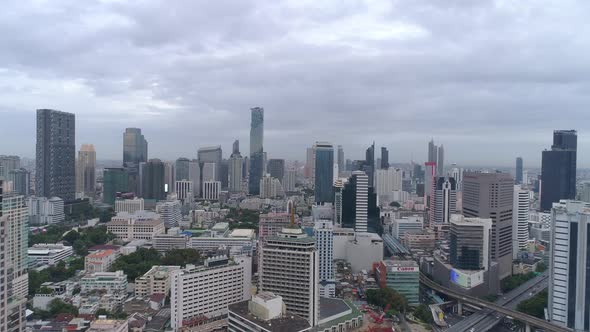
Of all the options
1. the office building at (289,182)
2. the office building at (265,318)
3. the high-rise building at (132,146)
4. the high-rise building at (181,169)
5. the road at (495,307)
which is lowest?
the road at (495,307)

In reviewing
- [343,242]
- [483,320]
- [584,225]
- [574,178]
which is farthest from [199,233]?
[574,178]

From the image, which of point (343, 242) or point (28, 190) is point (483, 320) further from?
point (28, 190)

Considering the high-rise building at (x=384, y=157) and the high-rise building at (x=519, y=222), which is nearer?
the high-rise building at (x=519, y=222)

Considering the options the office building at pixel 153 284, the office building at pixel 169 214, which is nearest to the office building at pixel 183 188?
the office building at pixel 169 214

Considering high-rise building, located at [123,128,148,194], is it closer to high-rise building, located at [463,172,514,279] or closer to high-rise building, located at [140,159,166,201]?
high-rise building, located at [140,159,166,201]

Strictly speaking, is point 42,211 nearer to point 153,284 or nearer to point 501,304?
point 153,284

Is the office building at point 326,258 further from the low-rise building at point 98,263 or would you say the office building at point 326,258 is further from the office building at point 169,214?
the office building at point 169,214

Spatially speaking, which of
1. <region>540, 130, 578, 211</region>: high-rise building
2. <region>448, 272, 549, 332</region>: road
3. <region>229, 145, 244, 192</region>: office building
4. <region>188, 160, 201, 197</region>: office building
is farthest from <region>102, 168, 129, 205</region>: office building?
<region>540, 130, 578, 211</region>: high-rise building

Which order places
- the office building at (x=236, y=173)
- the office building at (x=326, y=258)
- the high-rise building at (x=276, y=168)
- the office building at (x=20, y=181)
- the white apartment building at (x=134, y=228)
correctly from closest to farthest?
the office building at (x=326, y=258) → the white apartment building at (x=134, y=228) → the office building at (x=20, y=181) → the office building at (x=236, y=173) → the high-rise building at (x=276, y=168)
